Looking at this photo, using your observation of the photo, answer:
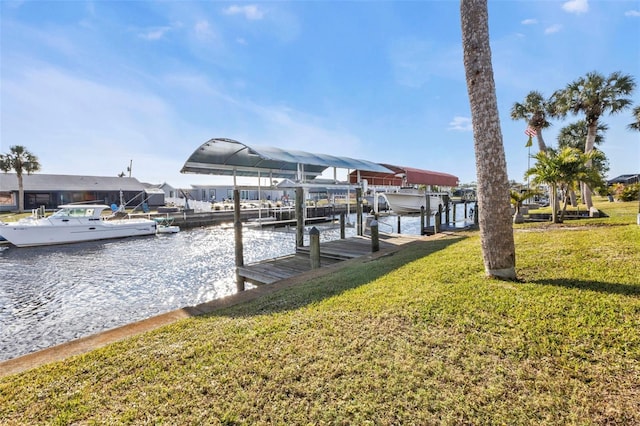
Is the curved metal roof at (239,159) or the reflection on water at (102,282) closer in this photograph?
the reflection on water at (102,282)

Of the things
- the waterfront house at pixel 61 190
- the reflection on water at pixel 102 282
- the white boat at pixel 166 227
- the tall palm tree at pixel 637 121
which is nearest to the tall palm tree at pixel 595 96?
the tall palm tree at pixel 637 121

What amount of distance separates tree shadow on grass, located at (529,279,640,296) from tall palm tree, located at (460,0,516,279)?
1.72ft

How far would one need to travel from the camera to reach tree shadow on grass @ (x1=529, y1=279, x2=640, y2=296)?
3.67 m

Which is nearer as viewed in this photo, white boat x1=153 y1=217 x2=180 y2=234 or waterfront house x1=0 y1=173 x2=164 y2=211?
white boat x1=153 y1=217 x2=180 y2=234

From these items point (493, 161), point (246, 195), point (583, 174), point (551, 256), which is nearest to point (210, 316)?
point (493, 161)

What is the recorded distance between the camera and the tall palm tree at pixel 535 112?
80.9ft

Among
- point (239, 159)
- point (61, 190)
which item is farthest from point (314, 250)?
point (61, 190)

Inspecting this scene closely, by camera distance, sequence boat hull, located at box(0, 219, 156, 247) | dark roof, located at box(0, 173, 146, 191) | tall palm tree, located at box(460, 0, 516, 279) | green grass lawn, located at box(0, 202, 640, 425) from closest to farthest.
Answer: green grass lawn, located at box(0, 202, 640, 425) → tall palm tree, located at box(460, 0, 516, 279) → boat hull, located at box(0, 219, 156, 247) → dark roof, located at box(0, 173, 146, 191)

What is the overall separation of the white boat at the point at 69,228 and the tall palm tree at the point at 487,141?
2320 cm

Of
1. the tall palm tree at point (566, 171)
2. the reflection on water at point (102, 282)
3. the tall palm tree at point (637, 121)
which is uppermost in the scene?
the tall palm tree at point (637, 121)

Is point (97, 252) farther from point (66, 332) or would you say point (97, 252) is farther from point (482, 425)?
point (482, 425)

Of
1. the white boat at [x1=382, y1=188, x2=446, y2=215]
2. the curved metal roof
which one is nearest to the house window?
the curved metal roof

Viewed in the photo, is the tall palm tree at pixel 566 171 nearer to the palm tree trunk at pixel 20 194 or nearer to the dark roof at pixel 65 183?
the dark roof at pixel 65 183

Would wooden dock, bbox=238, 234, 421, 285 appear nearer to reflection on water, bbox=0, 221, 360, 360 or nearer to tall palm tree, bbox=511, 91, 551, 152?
reflection on water, bbox=0, 221, 360, 360
